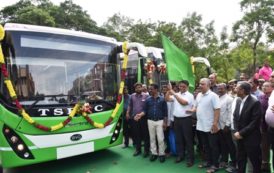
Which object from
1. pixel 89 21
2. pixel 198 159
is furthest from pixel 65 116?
pixel 89 21

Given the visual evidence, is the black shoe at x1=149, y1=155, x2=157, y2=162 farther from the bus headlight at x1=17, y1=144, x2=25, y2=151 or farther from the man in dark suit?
the bus headlight at x1=17, y1=144, x2=25, y2=151

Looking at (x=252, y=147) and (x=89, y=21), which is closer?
(x=252, y=147)

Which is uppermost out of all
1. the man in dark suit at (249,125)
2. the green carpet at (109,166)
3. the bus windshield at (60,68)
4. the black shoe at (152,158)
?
the bus windshield at (60,68)

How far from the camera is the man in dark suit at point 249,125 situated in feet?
13.7

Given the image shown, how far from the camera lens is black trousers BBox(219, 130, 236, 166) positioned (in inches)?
206

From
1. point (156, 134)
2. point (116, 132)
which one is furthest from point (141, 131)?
point (116, 132)

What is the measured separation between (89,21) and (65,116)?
32584mm

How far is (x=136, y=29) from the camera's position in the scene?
93.7 ft

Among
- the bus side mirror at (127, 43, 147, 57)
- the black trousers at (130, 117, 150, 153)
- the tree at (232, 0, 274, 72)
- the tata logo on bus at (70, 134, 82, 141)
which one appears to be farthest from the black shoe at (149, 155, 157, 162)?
the tree at (232, 0, 274, 72)

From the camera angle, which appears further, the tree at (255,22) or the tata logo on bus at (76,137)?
the tree at (255,22)

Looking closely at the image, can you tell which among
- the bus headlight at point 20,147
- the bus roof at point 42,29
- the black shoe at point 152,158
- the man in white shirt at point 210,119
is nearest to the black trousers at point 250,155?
the man in white shirt at point 210,119

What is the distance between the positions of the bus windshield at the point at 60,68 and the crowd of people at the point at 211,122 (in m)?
1.03

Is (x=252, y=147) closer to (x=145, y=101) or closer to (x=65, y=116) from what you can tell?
(x=145, y=101)

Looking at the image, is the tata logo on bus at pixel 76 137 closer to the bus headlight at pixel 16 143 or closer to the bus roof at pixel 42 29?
the bus headlight at pixel 16 143
